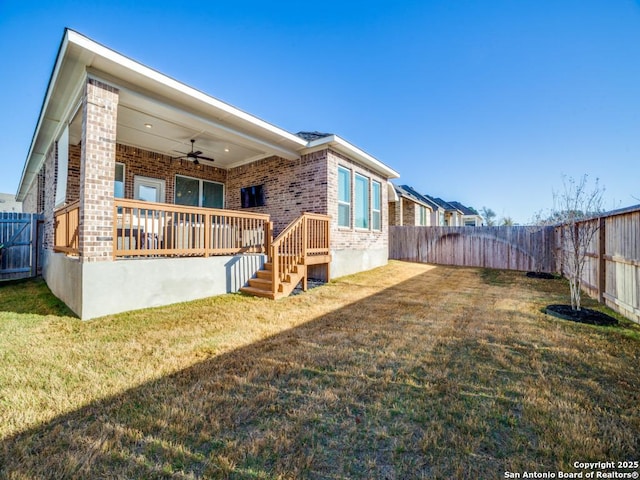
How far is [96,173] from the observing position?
455cm

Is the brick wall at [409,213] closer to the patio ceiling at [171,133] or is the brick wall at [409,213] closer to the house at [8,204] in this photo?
the patio ceiling at [171,133]

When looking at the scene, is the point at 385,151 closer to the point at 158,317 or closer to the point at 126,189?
the point at 126,189

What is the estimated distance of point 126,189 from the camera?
8125mm

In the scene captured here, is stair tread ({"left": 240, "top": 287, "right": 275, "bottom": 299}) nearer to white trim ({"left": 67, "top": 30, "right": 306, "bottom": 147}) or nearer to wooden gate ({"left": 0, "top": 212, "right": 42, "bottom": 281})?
white trim ({"left": 67, "top": 30, "right": 306, "bottom": 147})

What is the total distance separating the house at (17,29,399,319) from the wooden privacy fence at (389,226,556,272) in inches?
134

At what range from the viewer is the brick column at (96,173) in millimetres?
4410

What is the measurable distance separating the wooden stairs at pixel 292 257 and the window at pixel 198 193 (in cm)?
462

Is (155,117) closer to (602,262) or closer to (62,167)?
(62,167)

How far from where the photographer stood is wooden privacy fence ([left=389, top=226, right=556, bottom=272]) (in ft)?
35.7

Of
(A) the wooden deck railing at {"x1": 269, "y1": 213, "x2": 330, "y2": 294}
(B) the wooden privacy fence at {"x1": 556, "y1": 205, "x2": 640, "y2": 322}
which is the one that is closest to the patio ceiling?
(A) the wooden deck railing at {"x1": 269, "y1": 213, "x2": 330, "y2": 294}

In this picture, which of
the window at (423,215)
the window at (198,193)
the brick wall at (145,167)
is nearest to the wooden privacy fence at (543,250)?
the window at (423,215)

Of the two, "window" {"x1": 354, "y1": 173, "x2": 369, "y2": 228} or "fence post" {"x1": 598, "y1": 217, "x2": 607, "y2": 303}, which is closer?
"fence post" {"x1": 598, "y1": 217, "x2": 607, "y2": 303}

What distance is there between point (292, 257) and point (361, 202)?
432cm

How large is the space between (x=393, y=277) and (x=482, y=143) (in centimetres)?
1301
